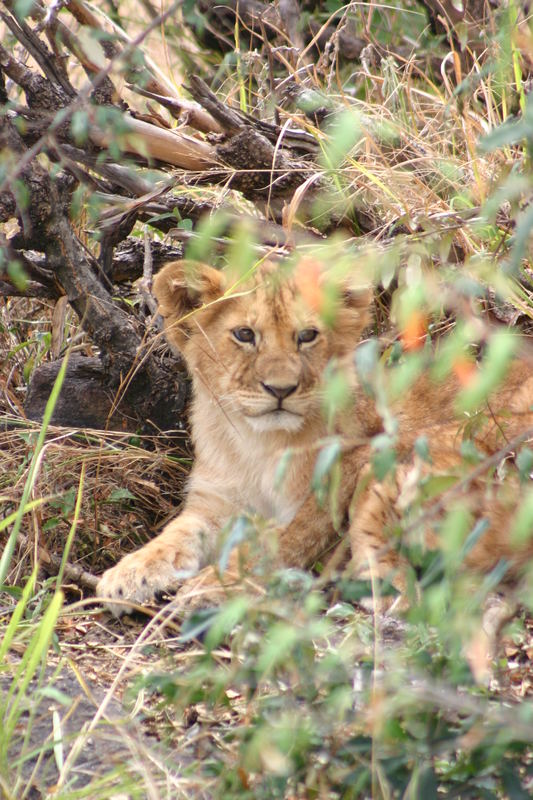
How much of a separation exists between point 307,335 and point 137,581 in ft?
3.12

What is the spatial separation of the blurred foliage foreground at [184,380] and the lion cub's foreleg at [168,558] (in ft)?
0.35

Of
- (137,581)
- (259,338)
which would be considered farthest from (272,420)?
(137,581)

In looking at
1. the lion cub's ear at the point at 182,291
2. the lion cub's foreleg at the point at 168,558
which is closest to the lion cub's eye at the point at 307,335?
the lion cub's ear at the point at 182,291

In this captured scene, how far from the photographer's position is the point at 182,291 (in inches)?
132

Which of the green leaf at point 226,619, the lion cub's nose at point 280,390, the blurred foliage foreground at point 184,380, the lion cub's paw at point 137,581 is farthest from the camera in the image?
the lion cub's nose at point 280,390

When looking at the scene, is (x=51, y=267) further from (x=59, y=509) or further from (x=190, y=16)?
(x=190, y=16)

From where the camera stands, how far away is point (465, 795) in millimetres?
1754

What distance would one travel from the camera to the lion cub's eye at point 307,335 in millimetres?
3238

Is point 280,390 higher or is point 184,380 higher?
point 280,390

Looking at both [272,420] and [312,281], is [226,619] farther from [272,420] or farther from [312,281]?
[272,420]

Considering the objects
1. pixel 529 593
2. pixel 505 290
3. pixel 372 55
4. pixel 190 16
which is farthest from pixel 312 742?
pixel 372 55

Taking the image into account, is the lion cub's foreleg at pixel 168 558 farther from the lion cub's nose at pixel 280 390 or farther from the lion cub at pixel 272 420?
the lion cub's nose at pixel 280 390

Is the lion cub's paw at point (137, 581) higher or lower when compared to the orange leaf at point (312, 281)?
lower

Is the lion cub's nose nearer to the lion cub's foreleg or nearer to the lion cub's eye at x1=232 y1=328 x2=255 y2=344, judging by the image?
the lion cub's eye at x1=232 y1=328 x2=255 y2=344
